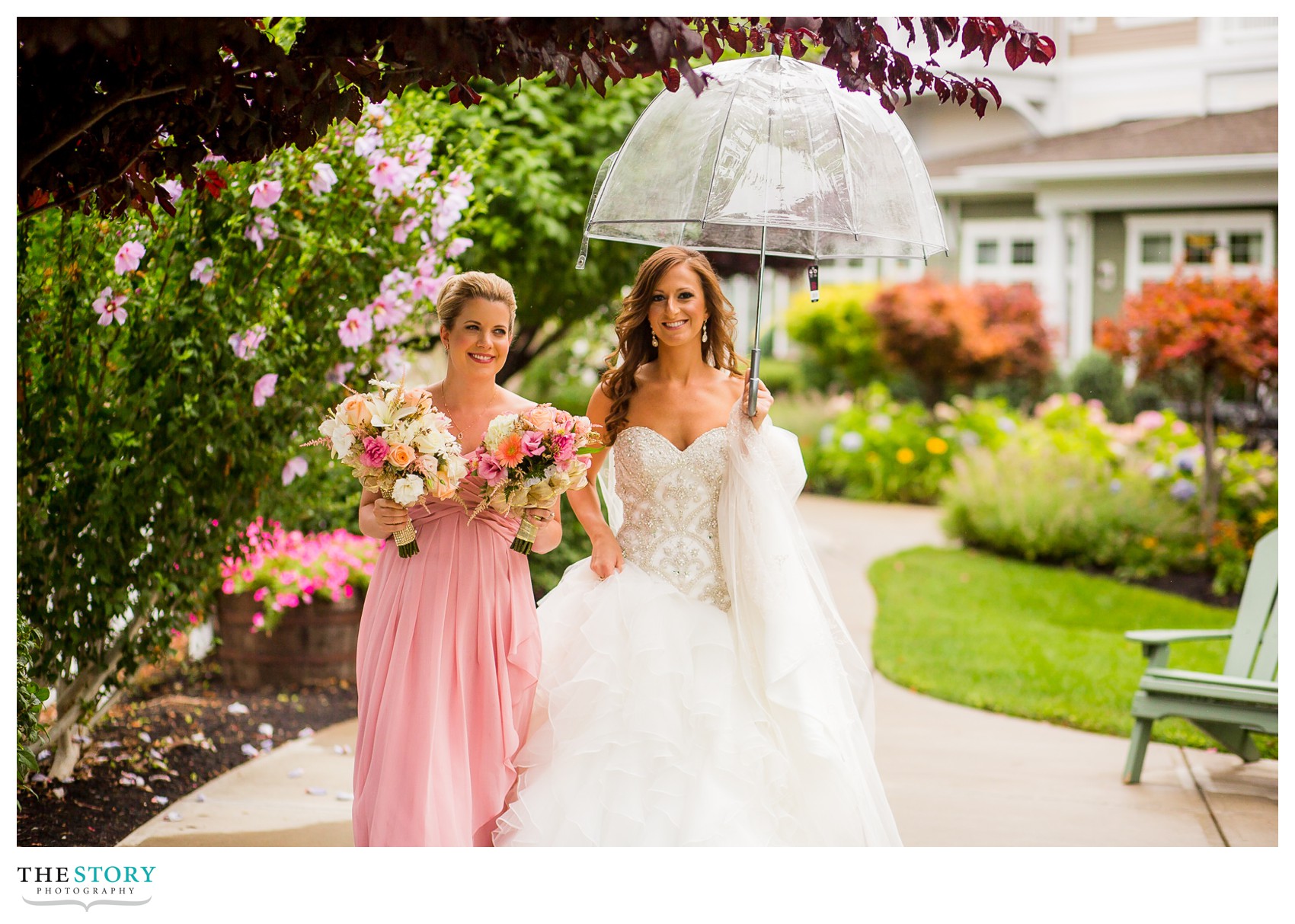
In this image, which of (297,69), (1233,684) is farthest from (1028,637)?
(297,69)

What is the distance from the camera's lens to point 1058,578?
988 centimetres

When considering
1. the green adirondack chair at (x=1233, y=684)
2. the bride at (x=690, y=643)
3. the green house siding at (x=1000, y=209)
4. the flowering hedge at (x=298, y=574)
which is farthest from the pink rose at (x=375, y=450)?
the green house siding at (x=1000, y=209)

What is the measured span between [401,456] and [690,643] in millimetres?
1030

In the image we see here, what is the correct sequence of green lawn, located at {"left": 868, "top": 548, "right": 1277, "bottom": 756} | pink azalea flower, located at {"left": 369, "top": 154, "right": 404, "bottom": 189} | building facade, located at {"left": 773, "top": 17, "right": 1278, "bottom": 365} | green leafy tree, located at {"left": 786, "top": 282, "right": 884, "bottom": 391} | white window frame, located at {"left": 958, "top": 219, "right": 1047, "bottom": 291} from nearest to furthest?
pink azalea flower, located at {"left": 369, "top": 154, "right": 404, "bottom": 189}, green lawn, located at {"left": 868, "top": 548, "right": 1277, "bottom": 756}, building facade, located at {"left": 773, "top": 17, "right": 1278, "bottom": 365}, green leafy tree, located at {"left": 786, "top": 282, "right": 884, "bottom": 391}, white window frame, located at {"left": 958, "top": 219, "right": 1047, "bottom": 291}

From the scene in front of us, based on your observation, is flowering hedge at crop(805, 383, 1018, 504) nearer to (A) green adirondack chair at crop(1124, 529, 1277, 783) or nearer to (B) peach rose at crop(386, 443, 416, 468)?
(A) green adirondack chair at crop(1124, 529, 1277, 783)

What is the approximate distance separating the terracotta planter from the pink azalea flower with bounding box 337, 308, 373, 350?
76.7 inches

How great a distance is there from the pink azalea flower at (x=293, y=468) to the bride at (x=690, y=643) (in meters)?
1.35

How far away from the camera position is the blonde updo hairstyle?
3.36 metres

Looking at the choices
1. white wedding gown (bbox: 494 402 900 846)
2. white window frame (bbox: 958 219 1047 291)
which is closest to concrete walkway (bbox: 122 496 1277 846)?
white wedding gown (bbox: 494 402 900 846)

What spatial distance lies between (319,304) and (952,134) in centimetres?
1866

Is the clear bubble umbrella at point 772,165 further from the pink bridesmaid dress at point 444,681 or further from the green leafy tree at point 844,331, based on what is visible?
the green leafy tree at point 844,331

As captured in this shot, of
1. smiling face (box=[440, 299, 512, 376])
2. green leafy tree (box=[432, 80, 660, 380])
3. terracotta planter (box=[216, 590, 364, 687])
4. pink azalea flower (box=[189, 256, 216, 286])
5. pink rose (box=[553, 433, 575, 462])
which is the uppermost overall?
green leafy tree (box=[432, 80, 660, 380])
